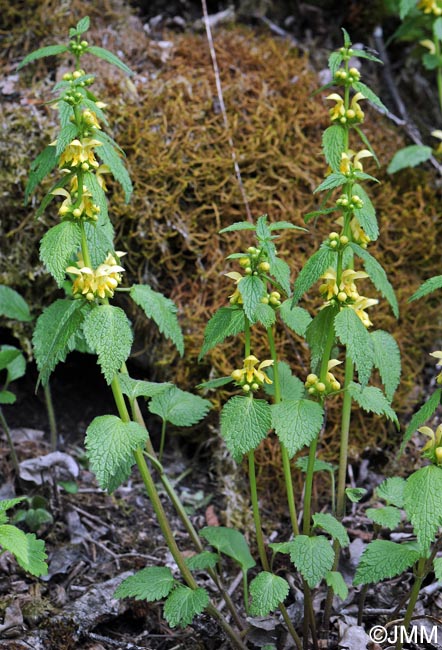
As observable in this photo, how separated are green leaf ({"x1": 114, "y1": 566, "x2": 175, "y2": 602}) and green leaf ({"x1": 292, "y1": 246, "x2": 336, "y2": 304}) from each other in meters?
0.98

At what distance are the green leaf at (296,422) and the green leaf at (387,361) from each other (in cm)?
28

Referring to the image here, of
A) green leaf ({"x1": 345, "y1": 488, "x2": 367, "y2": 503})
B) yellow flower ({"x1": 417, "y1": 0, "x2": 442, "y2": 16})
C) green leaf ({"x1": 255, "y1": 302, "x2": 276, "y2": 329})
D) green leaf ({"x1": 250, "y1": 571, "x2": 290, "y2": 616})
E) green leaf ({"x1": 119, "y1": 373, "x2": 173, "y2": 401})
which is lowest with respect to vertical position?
green leaf ({"x1": 250, "y1": 571, "x2": 290, "y2": 616})

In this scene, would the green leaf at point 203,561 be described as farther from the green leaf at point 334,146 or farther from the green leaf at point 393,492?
the green leaf at point 334,146

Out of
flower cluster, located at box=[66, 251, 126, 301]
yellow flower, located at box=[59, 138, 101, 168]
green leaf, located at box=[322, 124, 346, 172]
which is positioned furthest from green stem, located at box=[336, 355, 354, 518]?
yellow flower, located at box=[59, 138, 101, 168]

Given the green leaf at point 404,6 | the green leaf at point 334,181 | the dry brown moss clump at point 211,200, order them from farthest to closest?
the green leaf at point 404,6 → the dry brown moss clump at point 211,200 → the green leaf at point 334,181

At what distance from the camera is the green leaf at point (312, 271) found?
1.80 m

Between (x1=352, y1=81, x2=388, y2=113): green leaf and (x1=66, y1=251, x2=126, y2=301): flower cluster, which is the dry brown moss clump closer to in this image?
(x1=352, y1=81, x2=388, y2=113): green leaf

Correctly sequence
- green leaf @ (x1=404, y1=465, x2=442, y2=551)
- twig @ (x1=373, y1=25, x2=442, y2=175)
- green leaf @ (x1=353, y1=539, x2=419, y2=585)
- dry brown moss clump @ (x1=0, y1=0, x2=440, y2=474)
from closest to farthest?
green leaf @ (x1=404, y1=465, x2=442, y2=551) → green leaf @ (x1=353, y1=539, x2=419, y2=585) → dry brown moss clump @ (x1=0, y1=0, x2=440, y2=474) → twig @ (x1=373, y1=25, x2=442, y2=175)

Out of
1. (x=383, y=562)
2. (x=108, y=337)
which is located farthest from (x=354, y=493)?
(x=108, y=337)

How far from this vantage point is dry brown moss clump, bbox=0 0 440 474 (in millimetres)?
3170

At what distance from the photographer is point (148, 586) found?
6.76 ft

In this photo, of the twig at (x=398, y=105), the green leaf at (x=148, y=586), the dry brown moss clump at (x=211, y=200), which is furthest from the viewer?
the twig at (x=398, y=105)

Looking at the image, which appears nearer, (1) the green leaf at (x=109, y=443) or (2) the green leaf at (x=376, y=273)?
(1) the green leaf at (x=109, y=443)

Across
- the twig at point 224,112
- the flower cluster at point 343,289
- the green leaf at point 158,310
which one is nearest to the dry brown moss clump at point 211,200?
the twig at point 224,112
